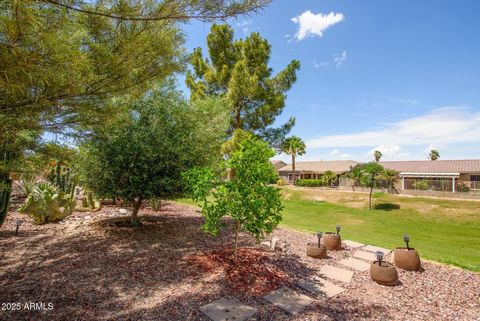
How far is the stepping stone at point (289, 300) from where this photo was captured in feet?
13.5

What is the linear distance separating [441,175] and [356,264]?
→ 1335 inches

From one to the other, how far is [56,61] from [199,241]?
5.77 metres

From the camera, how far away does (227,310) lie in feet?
12.9

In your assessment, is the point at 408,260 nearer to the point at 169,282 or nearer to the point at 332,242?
the point at 332,242

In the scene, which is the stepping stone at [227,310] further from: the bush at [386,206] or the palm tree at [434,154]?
the palm tree at [434,154]

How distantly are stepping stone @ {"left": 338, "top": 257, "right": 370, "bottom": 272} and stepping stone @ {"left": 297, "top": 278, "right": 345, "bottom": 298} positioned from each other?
1.35 metres

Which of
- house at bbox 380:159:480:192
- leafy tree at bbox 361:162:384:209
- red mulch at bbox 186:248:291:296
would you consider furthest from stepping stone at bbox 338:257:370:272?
house at bbox 380:159:480:192

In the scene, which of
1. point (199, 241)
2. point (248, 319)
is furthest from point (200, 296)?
point (199, 241)

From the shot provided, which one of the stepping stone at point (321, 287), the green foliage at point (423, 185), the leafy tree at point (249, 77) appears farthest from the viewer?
the green foliage at point (423, 185)

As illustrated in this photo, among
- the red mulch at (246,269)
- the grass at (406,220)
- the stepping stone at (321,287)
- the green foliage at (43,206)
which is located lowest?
the grass at (406,220)

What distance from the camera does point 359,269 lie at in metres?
6.07

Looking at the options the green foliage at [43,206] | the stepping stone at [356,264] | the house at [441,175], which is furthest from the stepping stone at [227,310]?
the house at [441,175]

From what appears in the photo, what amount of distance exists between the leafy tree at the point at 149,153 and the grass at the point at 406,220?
23.7ft

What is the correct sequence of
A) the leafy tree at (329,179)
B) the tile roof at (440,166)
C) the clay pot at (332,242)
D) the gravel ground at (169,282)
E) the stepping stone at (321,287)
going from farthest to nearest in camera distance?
the leafy tree at (329,179)
the tile roof at (440,166)
the clay pot at (332,242)
the stepping stone at (321,287)
the gravel ground at (169,282)
